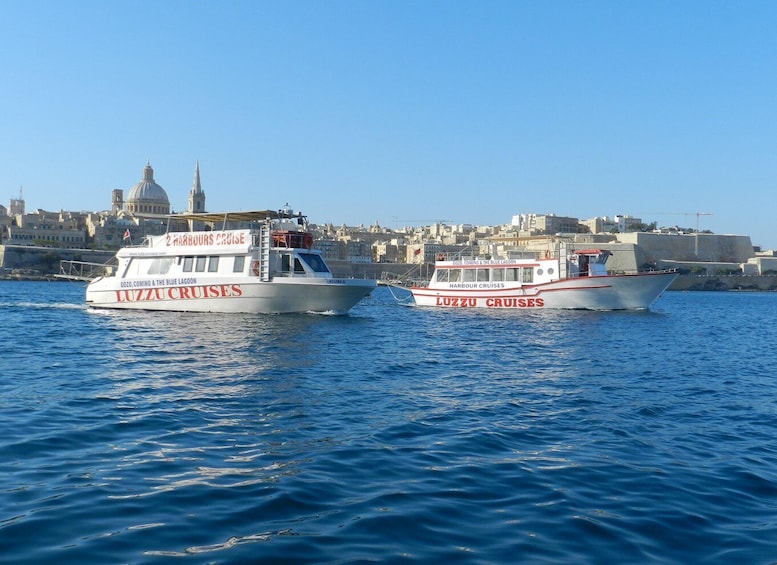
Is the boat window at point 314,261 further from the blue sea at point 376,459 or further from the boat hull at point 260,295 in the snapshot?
the blue sea at point 376,459

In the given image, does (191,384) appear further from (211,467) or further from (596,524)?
Result: (596,524)

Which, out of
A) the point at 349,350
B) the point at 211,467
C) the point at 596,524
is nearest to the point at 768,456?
the point at 596,524

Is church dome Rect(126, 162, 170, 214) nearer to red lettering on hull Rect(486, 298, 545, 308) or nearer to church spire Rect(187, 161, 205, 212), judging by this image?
church spire Rect(187, 161, 205, 212)

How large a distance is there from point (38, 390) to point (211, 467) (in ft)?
20.3

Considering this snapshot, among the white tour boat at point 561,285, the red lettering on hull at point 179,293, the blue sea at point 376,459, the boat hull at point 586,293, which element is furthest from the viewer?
the white tour boat at point 561,285

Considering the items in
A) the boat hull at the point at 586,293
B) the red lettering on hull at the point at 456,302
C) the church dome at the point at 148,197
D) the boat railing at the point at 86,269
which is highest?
the church dome at the point at 148,197

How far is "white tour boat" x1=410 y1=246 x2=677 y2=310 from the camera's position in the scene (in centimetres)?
4119

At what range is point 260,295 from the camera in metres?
30.4

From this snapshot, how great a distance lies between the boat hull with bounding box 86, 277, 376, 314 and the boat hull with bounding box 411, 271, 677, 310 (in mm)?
12836

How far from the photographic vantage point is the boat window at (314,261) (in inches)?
1240

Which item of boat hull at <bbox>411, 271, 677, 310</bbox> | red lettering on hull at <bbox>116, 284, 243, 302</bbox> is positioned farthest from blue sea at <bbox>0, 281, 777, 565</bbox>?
boat hull at <bbox>411, 271, 677, 310</bbox>

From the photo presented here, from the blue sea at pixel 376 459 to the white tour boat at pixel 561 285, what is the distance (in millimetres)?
22230

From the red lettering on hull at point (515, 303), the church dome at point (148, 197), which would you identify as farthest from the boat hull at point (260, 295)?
the church dome at point (148, 197)

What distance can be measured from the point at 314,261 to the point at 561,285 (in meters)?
15.7
